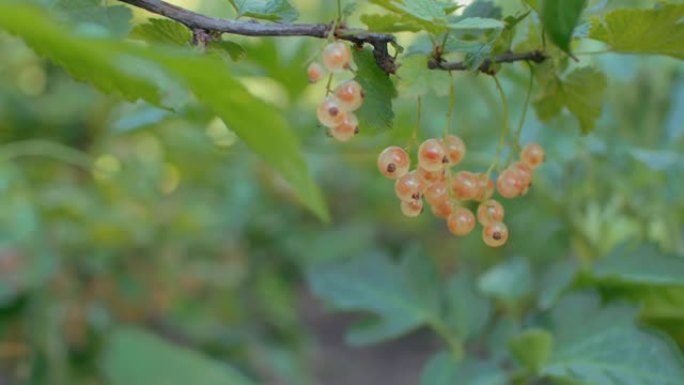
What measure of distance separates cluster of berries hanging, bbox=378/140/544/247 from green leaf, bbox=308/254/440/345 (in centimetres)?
26

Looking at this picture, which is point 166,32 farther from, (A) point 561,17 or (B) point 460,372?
(B) point 460,372

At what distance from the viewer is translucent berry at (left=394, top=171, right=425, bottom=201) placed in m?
0.50

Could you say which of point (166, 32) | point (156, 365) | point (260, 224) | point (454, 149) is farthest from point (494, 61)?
point (260, 224)

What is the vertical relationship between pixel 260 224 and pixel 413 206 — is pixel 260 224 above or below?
above

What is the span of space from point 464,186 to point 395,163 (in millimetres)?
55

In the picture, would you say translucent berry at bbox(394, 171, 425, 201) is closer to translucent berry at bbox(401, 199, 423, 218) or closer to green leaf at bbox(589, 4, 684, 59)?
translucent berry at bbox(401, 199, 423, 218)

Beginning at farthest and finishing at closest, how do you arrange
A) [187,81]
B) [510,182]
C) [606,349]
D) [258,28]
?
[606,349]
[510,182]
[258,28]
[187,81]

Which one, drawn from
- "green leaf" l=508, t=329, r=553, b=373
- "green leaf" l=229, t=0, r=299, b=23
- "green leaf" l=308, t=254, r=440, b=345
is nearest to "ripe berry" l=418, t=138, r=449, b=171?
"green leaf" l=229, t=0, r=299, b=23

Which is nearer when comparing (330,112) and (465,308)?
(330,112)

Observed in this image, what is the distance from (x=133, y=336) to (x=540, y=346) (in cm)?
52

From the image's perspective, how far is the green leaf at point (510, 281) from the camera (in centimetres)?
85

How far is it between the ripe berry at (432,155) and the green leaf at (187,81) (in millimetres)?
85

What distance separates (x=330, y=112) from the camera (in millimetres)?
473

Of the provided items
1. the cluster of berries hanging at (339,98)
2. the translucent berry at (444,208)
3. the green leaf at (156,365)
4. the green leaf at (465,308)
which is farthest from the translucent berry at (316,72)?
the green leaf at (156,365)
